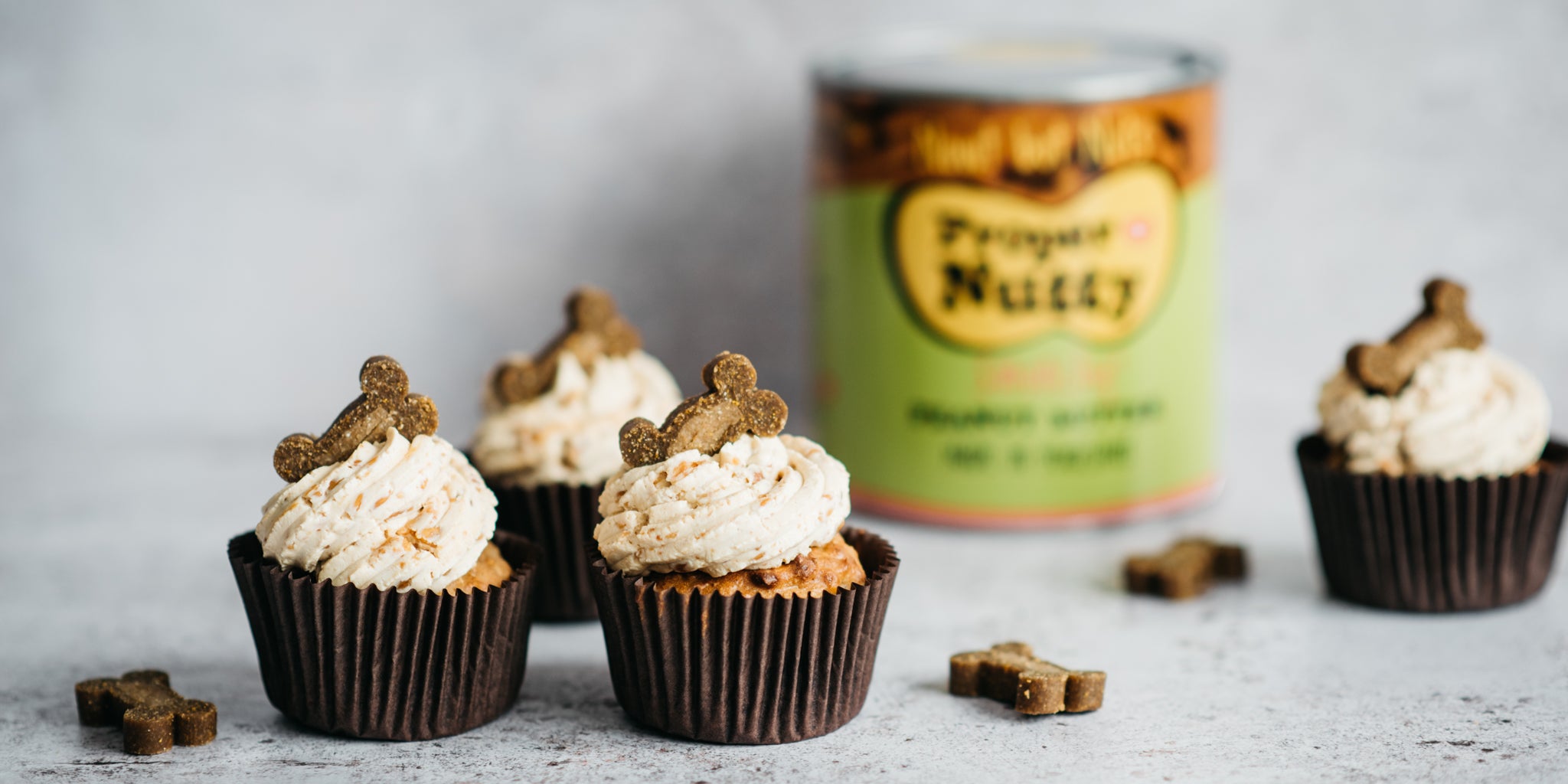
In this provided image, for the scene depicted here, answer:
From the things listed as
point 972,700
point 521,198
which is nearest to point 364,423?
point 972,700

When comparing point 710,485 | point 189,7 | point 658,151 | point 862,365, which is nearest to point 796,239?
point 658,151

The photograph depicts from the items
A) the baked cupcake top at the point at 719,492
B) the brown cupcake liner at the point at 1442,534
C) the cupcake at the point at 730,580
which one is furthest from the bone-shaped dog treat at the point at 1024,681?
the brown cupcake liner at the point at 1442,534

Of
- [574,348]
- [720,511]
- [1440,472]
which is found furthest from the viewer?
[574,348]

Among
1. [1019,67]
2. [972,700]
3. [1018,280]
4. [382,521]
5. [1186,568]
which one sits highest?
[1019,67]

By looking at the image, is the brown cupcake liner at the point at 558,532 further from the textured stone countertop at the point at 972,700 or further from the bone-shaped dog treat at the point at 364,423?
the bone-shaped dog treat at the point at 364,423

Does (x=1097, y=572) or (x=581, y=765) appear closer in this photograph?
(x=581, y=765)

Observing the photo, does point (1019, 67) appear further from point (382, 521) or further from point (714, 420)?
point (382, 521)

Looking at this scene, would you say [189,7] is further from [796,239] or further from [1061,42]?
[1061,42]

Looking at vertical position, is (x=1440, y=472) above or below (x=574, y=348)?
below
